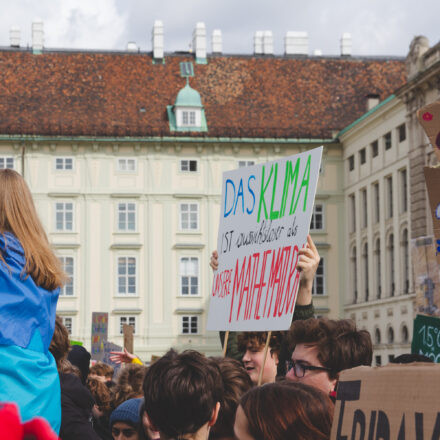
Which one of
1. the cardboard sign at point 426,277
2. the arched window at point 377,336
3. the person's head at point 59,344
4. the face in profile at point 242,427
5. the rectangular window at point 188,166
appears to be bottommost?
the arched window at point 377,336

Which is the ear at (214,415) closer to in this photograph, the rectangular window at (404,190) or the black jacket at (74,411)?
the black jacket at (74,411)

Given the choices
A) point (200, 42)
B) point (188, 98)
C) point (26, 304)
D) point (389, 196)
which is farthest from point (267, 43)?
point (26, 304)

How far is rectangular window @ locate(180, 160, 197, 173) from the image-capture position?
51469 millimetres

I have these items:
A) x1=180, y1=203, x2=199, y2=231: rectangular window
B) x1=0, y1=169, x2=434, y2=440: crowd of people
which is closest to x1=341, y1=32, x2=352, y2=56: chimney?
x1=180, y1=203, x2=199, y2=231: rectangular window

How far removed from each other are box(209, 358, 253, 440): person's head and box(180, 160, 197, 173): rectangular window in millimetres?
46403

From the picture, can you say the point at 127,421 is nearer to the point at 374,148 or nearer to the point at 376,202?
the point at 376,202

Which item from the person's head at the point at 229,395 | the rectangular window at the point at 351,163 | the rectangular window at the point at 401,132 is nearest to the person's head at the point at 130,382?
the person's head at the point at 229,395

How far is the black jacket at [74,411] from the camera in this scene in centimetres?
482

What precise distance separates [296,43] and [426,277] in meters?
47.8

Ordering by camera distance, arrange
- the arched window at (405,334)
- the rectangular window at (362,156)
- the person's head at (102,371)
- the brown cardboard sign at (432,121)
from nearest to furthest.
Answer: the brown cardboard sign at (432,121) < the person's head at (102,371) < the arched window at (405,334) < the rectangular window at (362,156)

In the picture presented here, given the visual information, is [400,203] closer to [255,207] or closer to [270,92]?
[270,92]

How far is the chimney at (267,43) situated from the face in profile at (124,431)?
170ft

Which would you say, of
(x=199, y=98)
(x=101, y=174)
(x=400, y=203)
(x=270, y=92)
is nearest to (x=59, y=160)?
(x=101, y=174)

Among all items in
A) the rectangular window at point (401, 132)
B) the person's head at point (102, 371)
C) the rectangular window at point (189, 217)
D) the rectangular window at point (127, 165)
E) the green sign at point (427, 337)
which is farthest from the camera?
the rectangular window at point (189, 217)
